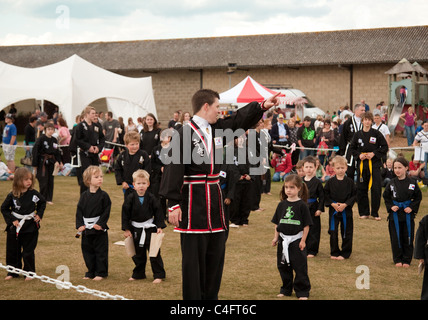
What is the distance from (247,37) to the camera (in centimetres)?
4109

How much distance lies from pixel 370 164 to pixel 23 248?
721cm

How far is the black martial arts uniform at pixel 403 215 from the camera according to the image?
8945mm

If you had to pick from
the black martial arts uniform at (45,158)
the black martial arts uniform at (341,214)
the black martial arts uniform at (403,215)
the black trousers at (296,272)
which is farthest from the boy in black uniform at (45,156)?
the black trousers at (296,272)

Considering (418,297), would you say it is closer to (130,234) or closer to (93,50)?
(130,234)

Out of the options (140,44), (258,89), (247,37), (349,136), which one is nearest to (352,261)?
(349,136)

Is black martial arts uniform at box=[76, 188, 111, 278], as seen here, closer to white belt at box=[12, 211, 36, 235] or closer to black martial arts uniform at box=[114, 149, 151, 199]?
white belt at box=[12, 211, 36, 235]

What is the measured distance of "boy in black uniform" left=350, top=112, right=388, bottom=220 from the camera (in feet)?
41.0

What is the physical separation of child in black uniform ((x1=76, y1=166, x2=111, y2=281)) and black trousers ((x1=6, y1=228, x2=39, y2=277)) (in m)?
0.62

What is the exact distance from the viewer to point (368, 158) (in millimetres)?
12531

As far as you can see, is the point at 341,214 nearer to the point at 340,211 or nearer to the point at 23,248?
the point at 340,211

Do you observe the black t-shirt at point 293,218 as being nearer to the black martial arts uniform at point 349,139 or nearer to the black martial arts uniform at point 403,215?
the black martial arts uniform at point 403,215

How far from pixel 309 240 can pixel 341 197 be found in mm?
781

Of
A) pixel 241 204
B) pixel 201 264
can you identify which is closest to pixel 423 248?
pixel 201 264

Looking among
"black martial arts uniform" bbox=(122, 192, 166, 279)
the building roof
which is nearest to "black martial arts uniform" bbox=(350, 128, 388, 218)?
"black martial arts uniform" bbox=(122, 192, 166, 279)
